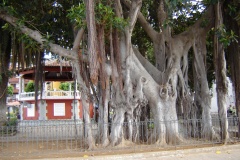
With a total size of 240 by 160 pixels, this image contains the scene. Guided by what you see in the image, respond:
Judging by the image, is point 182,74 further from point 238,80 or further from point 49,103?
point 49,103

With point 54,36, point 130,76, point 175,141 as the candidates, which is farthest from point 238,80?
point 54,36

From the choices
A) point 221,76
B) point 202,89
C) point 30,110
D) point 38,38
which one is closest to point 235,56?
point 221,76

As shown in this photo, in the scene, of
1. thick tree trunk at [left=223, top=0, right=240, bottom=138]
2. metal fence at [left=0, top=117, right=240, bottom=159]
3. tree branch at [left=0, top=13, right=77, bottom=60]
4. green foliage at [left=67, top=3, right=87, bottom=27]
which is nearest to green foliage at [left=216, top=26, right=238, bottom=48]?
thick tree trunk at [left=223, top=0, right=240, bottom=138]

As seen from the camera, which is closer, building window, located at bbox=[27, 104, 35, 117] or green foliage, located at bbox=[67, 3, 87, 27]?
green foliage, located at bbox=[67, 3, 87, 27]

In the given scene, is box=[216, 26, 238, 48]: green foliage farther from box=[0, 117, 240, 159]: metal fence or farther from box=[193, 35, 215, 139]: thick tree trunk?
box=[0, 117, 240, 159]: metal fence

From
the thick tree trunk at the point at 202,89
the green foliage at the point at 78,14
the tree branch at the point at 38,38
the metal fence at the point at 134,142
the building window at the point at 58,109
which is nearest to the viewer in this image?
the green foliage at the point at 78,14

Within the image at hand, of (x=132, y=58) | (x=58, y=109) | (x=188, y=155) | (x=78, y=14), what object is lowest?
(x=188, y=155)

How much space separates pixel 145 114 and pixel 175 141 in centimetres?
181

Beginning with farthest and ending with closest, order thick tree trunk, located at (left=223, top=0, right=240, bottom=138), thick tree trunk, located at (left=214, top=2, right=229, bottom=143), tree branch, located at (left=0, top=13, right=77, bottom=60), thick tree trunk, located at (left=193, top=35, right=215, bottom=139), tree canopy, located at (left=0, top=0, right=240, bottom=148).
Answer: thick tree trunk, located at (left=193, top=35, right=215, bottom=139) < thick tree trunk, located at (left=223, top=0, right=240, bottom=138) < thick tree trunk, located at (left=214, top=2, right=229, bottom=143) < tree branch, located at (left=0, top=13, right=77, bottom=60) < tree canopy, located at (left=0, top=0, right=240, bottom=148)

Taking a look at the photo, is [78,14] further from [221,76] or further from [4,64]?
[4,64]

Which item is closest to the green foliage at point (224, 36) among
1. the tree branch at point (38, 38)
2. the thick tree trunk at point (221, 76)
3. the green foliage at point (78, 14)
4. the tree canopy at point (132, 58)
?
the tree canopy at point (132, 58)

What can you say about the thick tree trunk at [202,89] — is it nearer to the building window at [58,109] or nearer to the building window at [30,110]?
the building window at [58,109]

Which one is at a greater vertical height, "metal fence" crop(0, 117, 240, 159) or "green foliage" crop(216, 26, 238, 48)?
"green foliage" crop(216, 26, 238, 48)

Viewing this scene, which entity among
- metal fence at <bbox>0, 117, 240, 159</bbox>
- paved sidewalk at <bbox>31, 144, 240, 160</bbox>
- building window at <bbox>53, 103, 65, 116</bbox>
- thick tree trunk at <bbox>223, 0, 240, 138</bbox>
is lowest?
paved sidewalk at <bbox>31, 144, 240, 160</bbox>
